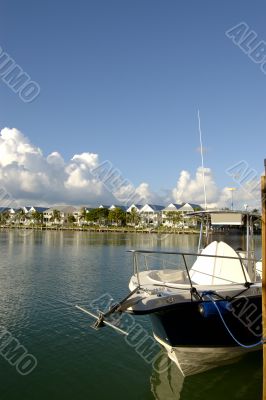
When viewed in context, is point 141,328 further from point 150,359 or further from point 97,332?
point 150,359

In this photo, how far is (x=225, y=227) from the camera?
11727 millimetres

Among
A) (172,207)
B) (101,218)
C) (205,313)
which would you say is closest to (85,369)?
(205,313)

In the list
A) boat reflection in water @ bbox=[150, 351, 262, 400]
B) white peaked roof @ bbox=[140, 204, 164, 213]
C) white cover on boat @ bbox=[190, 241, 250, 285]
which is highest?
white peaked roof @ bbox=[140, 204, 164, 213]

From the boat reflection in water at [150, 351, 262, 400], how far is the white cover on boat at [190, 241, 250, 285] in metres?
2.50

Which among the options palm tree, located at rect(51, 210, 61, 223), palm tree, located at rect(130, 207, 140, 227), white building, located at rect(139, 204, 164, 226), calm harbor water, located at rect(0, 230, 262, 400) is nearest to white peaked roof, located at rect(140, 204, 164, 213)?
white building, located at rect(139, 204, 164, 226)

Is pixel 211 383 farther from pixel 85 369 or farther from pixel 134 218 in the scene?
pixel 134 218

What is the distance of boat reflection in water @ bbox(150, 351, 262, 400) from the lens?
353 inches

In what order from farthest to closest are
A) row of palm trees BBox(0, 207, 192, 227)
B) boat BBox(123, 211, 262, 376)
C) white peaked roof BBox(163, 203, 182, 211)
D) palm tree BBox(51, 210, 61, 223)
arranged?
1. palm tree BBox(51, 210, 61, 223)
2. white peaked roof BBox(163, 203, 182, 211)
3. row of palm trees BBox(0, 207, 192, 227)
4. boat BBox(123, 211, 262, 376)

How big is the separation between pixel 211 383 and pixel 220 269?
10.4 ft

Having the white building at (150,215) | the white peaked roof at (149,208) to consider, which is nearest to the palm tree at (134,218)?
the white building at (150,215)

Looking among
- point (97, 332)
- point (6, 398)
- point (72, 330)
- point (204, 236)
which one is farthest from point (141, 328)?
point (6, 398)

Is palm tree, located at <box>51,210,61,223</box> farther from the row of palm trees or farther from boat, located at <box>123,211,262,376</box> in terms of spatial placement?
boat, located at <box>123,211,262,376</box>

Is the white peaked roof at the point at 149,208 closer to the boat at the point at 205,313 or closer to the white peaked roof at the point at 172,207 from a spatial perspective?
the white peaked roof at the point at 172,207

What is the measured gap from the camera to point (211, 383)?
9391 mm
